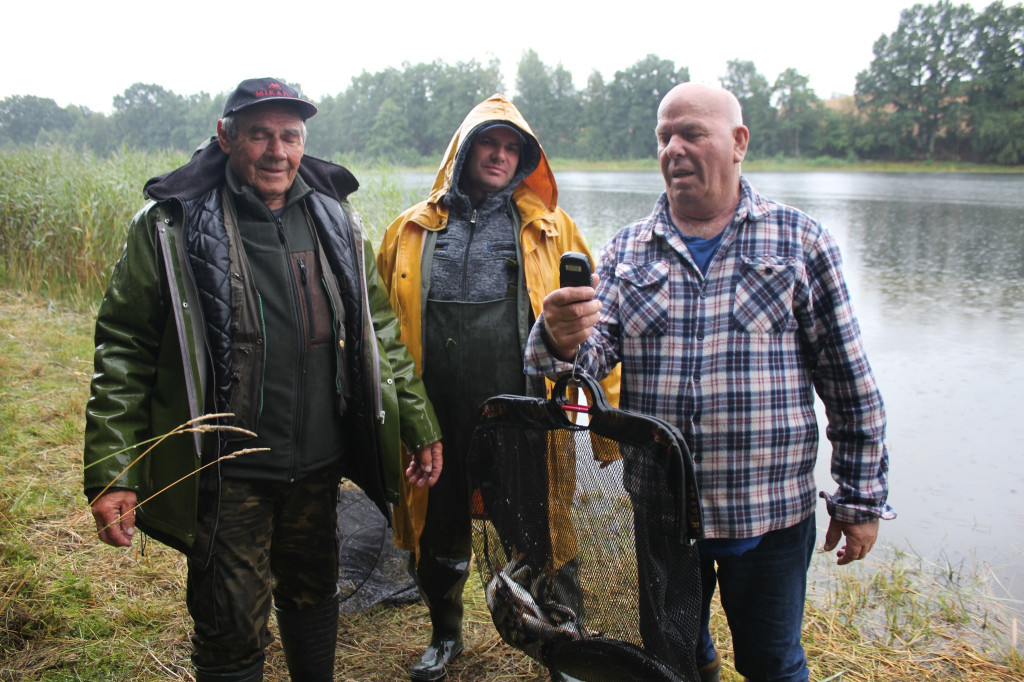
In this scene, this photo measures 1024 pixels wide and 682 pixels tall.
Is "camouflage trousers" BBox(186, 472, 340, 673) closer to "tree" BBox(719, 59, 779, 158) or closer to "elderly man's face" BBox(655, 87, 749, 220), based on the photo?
"elderly man's face" BBox(655, 87, 749, 220)

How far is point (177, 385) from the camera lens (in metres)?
1.81

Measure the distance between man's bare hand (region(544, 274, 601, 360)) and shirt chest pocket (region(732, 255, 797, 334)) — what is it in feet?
1.26

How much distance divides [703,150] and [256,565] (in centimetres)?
164

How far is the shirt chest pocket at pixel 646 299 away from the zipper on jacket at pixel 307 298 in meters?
0.87

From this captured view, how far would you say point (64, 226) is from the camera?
8.22 m

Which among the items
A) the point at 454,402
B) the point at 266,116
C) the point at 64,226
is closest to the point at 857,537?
the point at 454,402

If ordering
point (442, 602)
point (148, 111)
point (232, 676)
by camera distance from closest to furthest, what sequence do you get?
point (232, 676) → point (442, 602) → point (148, 111)

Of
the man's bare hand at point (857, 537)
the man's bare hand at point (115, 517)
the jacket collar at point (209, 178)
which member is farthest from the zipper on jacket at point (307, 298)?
the man's bare hand at point (857, 537)

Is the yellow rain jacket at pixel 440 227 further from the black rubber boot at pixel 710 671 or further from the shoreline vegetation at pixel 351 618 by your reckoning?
the black rubber boot at pixel 710 671

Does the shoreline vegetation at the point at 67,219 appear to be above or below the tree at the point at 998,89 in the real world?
below

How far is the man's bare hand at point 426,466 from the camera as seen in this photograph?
2.20m

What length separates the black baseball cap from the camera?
6.17ft

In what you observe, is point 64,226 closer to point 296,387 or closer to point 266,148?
point 266,148

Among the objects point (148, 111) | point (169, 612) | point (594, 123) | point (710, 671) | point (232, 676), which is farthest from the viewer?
point (594, 123)
